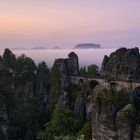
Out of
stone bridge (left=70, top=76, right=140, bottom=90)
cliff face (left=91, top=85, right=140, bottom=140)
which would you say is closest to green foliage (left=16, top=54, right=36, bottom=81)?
stone bridge (left=70, top=76, right=140, bottom=90)

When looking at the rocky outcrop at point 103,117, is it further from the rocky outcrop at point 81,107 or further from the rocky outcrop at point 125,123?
the rocky outcrop at point 81,107

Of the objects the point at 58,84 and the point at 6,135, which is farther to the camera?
the point at 58,84

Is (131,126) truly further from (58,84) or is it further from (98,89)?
(58,84)

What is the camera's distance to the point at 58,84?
87.8m

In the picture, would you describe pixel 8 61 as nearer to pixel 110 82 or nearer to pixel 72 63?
pixel 72 63

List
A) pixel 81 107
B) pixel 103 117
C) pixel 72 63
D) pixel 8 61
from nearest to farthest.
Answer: pixel 103 117
pixel 81 107
pixel 72 63
pixel 8 61

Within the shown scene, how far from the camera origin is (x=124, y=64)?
83000 millimetres

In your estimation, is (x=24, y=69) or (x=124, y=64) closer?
(x=124, y=64)

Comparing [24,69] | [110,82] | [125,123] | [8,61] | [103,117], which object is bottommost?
[125,123]

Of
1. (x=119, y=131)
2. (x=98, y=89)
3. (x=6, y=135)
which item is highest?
(x=98, y=89)

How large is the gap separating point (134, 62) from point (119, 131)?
43.8 meters

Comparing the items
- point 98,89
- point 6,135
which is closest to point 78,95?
point 6,135

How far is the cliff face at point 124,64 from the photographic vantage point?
82.0 m

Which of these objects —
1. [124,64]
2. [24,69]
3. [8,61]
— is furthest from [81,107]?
[8,61]
